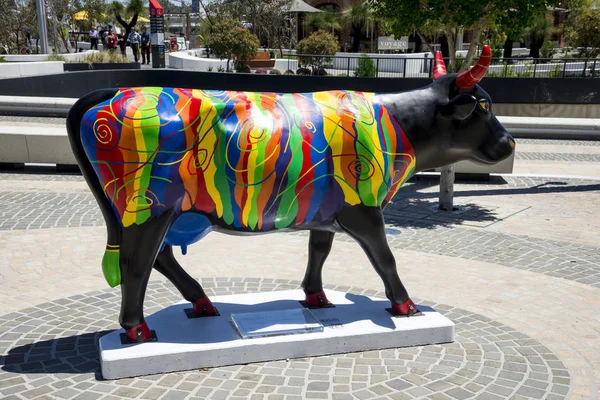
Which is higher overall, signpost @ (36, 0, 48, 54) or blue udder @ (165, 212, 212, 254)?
signpost @ (36, 0, 48, 54)

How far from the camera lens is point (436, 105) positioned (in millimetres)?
4918

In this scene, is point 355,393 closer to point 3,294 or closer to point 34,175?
point 3,294

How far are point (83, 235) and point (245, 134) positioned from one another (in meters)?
4.18

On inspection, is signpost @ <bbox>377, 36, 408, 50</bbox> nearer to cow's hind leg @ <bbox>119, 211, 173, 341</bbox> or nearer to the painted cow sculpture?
the painted cow sculpture

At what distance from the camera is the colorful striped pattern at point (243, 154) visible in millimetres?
4223

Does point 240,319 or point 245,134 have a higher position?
point 245,134

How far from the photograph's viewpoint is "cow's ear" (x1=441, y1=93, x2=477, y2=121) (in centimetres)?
473

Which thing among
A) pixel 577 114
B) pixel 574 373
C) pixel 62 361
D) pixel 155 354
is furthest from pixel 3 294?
pixel 577 114

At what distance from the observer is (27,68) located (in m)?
26.7

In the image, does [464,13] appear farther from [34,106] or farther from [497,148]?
[34,106]

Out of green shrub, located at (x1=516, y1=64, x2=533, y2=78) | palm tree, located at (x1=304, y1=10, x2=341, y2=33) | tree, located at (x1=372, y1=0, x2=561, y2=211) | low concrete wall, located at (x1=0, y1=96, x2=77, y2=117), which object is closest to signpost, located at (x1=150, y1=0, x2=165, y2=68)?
low concrete wall, located at (x1=0, y1=96, x2=77, y2=117)

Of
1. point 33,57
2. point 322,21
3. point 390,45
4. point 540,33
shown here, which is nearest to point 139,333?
point 33,57

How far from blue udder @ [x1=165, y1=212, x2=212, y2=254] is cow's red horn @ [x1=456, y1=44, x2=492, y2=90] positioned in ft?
7.03

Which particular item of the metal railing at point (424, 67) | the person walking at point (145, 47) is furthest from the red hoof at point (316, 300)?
the person walking at point (145, 47)
